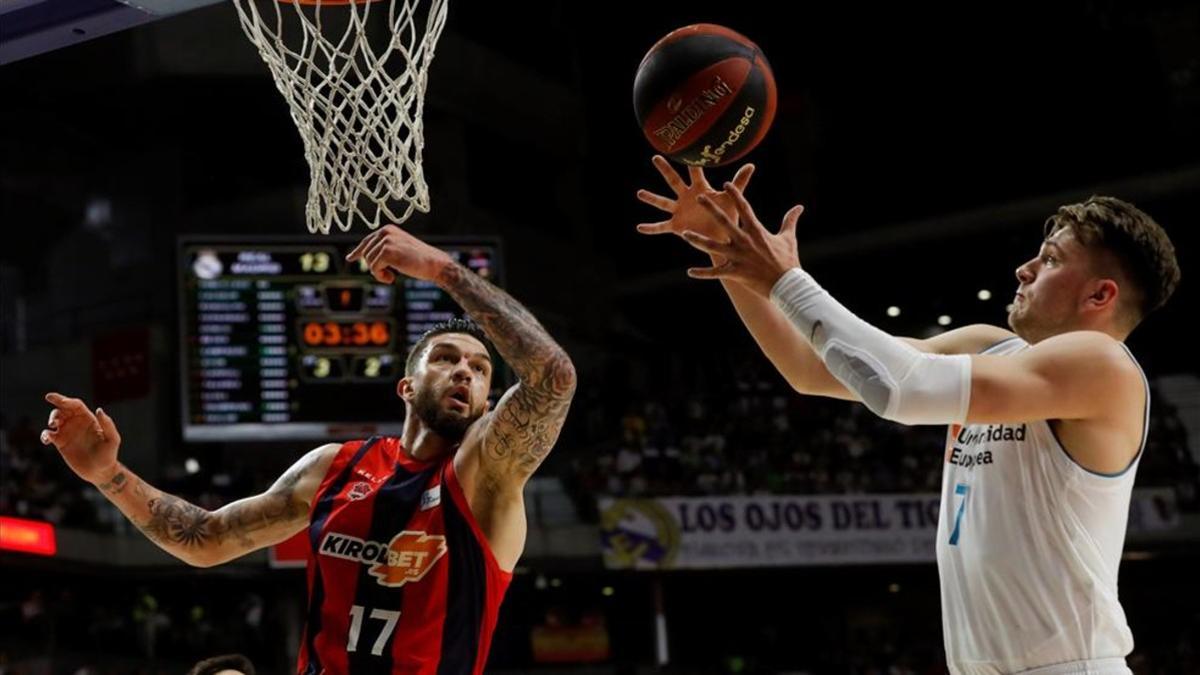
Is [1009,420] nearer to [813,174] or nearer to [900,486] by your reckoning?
[900,486]

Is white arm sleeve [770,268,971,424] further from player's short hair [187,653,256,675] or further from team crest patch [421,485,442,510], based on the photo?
player's short hair [187,653,256,675]

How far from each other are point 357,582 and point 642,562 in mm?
12272

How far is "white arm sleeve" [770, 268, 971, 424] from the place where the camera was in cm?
286

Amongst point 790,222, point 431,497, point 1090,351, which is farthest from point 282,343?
point 1090,351

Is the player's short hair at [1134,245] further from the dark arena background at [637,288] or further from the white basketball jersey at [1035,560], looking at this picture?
the dark arena background at [637,288]

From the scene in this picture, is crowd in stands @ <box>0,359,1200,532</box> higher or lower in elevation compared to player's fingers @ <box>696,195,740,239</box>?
lower

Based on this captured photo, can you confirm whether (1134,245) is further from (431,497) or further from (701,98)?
(431,497)

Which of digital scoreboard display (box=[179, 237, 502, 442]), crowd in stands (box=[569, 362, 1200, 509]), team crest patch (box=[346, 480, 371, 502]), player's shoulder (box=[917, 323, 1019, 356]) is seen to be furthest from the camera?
crowd in stands (box=[569, 362, 1200, 509])

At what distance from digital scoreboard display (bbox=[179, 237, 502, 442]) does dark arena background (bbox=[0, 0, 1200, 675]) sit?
7.56 feet

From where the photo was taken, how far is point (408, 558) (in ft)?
12.5

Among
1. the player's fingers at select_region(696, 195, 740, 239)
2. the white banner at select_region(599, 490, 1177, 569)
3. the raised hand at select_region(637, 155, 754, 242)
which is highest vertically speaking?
the raised hand at select_region(637, 155, 754, 242)

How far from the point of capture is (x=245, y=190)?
19625 mm

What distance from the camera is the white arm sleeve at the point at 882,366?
2861mm

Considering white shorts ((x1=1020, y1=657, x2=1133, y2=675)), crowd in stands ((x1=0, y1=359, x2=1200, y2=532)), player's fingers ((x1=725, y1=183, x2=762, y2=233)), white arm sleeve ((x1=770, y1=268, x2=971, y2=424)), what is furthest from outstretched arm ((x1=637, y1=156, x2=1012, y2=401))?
crowd in stands ((x1=0, y1=359, x2=1200, y2=532))
